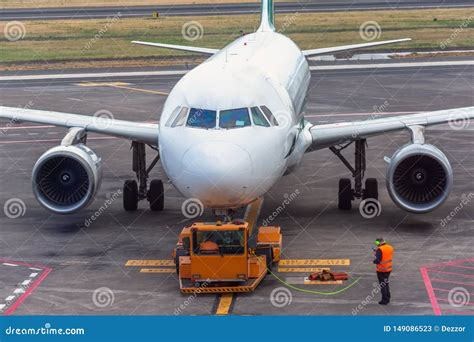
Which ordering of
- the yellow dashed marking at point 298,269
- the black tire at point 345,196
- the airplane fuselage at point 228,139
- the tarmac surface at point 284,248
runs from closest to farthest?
the tarmac surface at point 284,248 < the airplane fuselage at point 228,139 < the yellow dashed marking at point 298,269 < the black tire at point 345,196

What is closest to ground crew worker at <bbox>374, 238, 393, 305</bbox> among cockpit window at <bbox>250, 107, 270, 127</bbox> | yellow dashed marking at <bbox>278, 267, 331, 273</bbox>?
yellow dashed marking at <bbox>278, 267, 331, 273</bbox>

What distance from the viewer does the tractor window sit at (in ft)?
92.6

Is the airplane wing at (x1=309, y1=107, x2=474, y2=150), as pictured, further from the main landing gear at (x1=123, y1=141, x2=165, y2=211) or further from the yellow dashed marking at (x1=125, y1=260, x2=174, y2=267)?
the yellow dashed marking at (x1=125, y1=260, x2=174, y2=267)

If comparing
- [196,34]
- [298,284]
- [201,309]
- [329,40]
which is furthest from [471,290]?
[196,34]

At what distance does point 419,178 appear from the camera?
33.8 metres

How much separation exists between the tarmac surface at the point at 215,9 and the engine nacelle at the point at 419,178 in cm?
7121

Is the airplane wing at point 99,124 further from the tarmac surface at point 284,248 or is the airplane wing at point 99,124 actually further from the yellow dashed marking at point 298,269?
the yellow dashed marking at point 298,269

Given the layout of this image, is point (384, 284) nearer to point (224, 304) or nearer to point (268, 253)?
point (224, 304)

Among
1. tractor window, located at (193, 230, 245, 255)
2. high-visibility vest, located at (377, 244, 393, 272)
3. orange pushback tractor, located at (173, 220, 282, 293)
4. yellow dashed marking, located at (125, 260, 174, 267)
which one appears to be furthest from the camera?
yellow dashed marking, located at (125, 260, 174, 267)

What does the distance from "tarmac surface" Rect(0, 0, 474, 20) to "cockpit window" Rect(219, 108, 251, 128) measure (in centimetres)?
7553

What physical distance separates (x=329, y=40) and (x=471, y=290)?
58483 millimetres

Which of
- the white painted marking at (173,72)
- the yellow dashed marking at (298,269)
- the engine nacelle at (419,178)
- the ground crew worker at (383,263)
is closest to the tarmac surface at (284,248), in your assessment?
the yellow dashed marking at (298,269)

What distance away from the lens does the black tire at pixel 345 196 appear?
120 feet

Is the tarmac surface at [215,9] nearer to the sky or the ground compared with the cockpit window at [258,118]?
nearer to the sky
